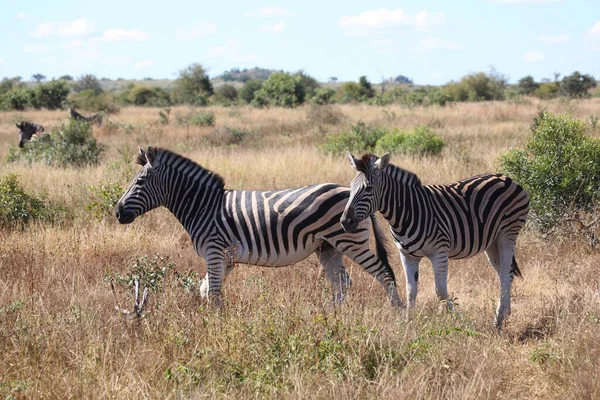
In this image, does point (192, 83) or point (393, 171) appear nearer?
point (393, 171)

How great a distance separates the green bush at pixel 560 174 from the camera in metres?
9.36

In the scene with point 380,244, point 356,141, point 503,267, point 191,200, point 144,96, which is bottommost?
point 503,267

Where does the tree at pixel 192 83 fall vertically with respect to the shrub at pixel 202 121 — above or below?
above

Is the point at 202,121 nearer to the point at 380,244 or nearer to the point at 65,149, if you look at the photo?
the point at 65,149

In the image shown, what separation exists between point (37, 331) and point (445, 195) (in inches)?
155

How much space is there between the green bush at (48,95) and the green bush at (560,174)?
36.4 metres

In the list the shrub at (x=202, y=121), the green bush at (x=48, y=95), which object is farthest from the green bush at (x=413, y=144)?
the green bush at (x=48, y=95)

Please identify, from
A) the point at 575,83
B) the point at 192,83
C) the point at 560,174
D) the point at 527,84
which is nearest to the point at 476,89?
the point at 575,83

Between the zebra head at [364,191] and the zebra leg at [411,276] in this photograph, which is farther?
the zebra leg at [411,276]

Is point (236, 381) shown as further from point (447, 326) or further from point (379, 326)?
point (447, 326)

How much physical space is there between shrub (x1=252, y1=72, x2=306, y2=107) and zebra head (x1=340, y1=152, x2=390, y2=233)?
3279 cm

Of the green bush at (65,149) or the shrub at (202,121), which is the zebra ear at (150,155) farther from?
the shrub at (202,121)

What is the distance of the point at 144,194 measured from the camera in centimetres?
698

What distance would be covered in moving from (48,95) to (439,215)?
38.6 m
